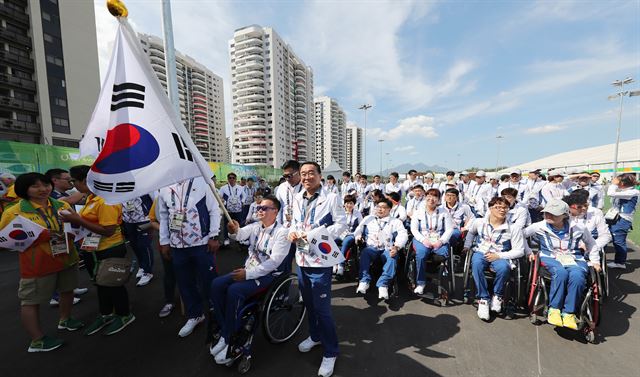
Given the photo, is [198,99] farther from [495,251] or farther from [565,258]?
[565,258]

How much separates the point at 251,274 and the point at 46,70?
3317 cm

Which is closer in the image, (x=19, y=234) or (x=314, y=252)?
(x=314, y=252)

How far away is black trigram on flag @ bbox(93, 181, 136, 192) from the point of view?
1953 mm

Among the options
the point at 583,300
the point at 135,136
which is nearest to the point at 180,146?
the point at 135,136

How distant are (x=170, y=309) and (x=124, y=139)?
2214 mm

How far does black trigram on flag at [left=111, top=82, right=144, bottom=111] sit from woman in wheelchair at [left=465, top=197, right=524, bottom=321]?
12.7ft

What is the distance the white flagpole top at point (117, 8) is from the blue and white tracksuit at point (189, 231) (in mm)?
1476

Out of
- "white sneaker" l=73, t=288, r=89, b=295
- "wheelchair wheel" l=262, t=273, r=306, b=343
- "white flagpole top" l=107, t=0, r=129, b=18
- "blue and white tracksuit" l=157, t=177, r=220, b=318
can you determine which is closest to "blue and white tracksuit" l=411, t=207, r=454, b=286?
"wheelchair wheel" l=262, t=273, r=306, b=343

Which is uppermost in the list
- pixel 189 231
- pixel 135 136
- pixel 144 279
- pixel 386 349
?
pixel 135 136

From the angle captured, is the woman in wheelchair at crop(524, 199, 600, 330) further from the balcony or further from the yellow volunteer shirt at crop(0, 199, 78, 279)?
the balcony

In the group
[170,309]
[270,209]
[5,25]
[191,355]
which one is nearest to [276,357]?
[191,355]

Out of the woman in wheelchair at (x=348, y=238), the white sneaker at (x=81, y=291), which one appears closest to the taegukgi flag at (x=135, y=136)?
the woman in wheelchair at (x=348, y=238)

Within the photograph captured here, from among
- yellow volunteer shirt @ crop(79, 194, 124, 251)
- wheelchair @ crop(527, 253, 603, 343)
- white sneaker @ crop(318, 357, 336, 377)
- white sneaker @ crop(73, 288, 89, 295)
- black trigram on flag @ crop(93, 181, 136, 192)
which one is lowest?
white sneaker @ crop(73, 288, 89, 295)

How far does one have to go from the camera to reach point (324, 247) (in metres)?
2.05
